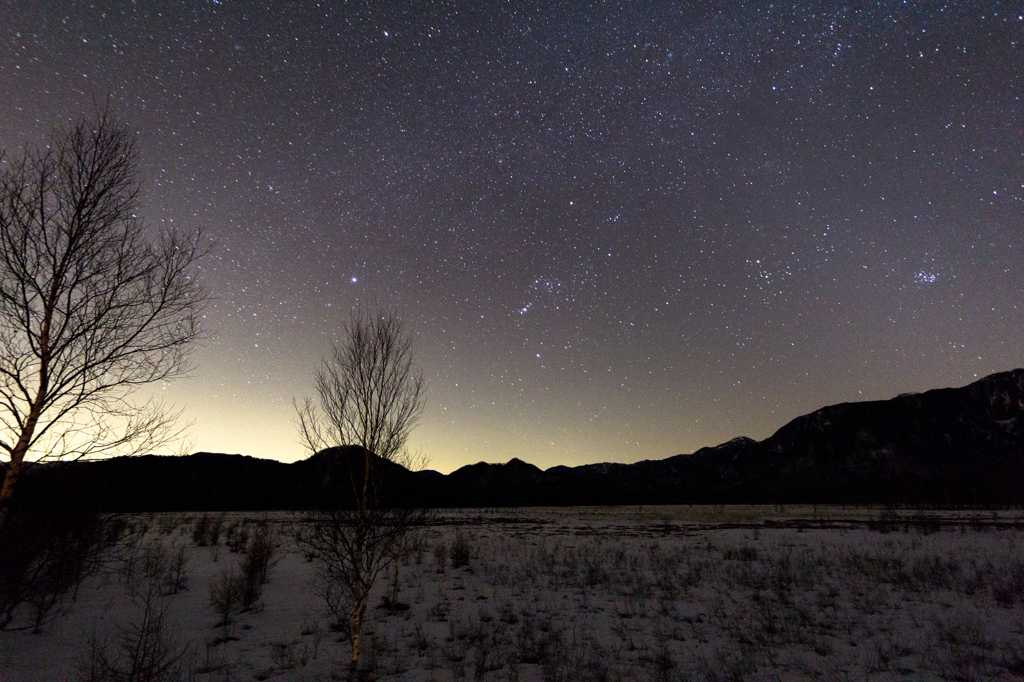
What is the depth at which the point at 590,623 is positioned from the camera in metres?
8.79

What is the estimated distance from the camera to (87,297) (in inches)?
231

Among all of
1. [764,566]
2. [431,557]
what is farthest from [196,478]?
[764,566]

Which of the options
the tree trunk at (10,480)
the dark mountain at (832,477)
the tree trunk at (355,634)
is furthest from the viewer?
the dark mountain at (832,477)

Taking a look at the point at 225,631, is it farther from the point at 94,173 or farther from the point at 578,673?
the point at 94,173

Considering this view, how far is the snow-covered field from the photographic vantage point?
6.29 m

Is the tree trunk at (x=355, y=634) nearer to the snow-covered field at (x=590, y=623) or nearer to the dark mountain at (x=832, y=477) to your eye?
the snow-covered field at (x=590, y=623)

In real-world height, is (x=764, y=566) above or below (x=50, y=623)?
below

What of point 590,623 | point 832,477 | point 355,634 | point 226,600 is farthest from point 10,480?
point 832,477

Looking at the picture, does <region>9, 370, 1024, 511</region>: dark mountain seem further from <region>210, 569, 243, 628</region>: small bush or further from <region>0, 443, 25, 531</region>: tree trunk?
<region>0, 443, 25, 531</region>: tree trunk

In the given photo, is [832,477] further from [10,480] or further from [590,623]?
[10,480]

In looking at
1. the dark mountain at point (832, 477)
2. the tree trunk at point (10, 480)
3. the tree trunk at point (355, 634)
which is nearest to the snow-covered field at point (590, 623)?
the tree trunk at point (355, 634)

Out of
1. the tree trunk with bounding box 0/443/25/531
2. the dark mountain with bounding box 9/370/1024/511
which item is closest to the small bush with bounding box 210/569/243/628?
the tree trunk with bounding box 0/443/25/531

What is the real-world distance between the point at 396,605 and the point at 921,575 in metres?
13.4

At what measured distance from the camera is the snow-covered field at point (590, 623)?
6289 mm
